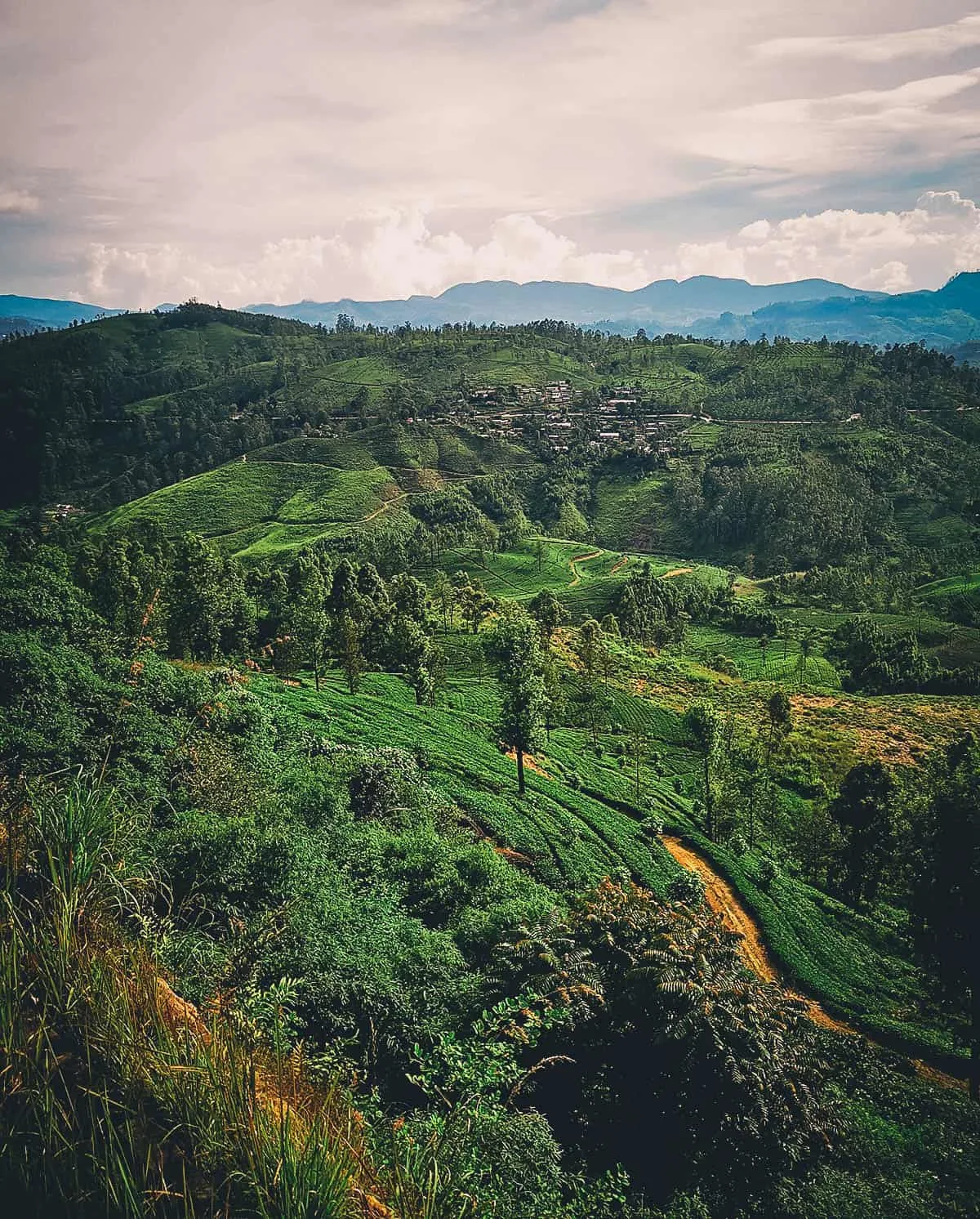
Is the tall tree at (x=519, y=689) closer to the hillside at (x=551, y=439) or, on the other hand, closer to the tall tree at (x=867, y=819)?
the tall tree at (x=867, y=819)

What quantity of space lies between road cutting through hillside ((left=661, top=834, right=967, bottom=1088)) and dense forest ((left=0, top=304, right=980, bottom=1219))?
0.61 ft

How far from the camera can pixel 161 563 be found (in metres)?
68.0

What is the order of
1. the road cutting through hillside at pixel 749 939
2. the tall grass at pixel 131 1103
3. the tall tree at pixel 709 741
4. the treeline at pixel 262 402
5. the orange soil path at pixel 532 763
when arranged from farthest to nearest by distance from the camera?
the treeline at pixel 262 402 → the orange soil path at pixel 532 763 → the tall tree at pixel 709 741 → the road cutting through hillside at pixel 749 939 → the tall grass at pixel 131 1103

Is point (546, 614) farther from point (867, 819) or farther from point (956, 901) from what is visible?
point (956, 901)

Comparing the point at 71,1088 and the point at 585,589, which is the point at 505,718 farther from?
the point at 585,589

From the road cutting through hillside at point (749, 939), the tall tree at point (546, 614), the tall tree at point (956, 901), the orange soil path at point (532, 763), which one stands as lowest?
the road cutting through hillside at point (749, 939)

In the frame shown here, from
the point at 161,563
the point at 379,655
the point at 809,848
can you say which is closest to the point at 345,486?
the point at 161,563

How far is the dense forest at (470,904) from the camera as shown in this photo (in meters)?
A: 4.04

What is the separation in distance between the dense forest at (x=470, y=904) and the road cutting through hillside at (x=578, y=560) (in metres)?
16.2

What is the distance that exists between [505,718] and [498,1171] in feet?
81.0

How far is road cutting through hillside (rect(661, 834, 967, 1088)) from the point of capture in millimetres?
21016

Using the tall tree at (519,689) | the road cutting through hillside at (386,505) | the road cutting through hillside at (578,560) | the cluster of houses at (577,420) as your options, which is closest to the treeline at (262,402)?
the cluster of houses at (577,420)

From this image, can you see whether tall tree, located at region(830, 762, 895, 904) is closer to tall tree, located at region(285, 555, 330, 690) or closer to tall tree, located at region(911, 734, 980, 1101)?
tall tree, located at region(911, 734, 980, 1101)


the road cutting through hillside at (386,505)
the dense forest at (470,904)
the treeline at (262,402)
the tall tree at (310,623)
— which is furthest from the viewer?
the treeline at (262,402)
